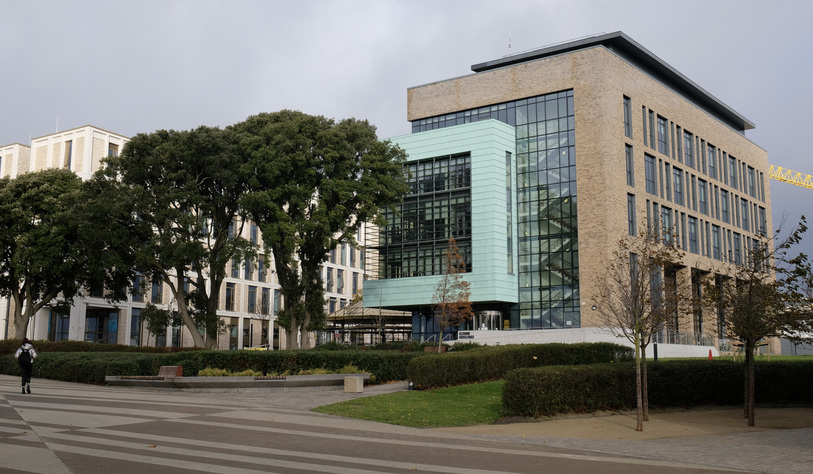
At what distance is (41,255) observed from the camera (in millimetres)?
41781

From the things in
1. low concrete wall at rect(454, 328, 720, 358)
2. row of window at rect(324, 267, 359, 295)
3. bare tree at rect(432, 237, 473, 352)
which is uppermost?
row of window at rect(324, 267, 359, 295)

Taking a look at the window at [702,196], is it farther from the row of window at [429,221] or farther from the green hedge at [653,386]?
the green hedge at [653,386]

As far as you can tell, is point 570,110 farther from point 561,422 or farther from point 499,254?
point 561,422

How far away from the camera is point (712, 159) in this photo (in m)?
64.9

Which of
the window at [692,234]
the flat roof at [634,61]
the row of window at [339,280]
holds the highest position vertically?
the flat roof at [634,61]

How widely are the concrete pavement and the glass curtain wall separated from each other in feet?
116

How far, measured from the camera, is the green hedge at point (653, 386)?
18.3 m

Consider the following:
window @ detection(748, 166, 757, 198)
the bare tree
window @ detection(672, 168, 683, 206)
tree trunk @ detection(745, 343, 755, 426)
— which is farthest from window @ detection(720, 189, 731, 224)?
tree trunk @ detection(745, 343, 755, 426)

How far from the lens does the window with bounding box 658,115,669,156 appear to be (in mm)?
57406

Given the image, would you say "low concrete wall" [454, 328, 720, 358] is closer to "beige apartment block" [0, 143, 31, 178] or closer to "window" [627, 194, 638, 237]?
"window" [627, 194, 638, 237]

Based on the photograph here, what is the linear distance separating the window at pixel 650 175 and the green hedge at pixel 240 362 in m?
32.0

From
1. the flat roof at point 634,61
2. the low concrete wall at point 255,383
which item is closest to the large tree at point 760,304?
the low concrete wall at point 255,383

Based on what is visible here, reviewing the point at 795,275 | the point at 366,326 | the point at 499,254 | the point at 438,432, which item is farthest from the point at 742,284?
the point at 366,326

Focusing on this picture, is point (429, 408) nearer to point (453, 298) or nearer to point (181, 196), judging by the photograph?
point (181, 196)
